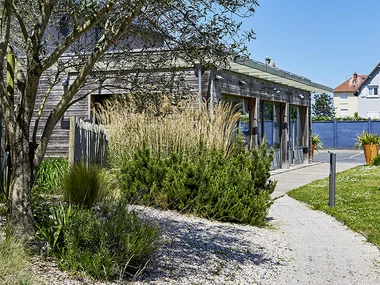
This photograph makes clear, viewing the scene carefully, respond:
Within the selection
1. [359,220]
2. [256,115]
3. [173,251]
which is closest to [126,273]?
[173,251]

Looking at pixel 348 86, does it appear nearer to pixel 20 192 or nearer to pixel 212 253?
pixel 212 253

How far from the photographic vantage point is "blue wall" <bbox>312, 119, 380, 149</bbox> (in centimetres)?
3862

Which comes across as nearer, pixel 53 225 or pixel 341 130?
pixel 53 225

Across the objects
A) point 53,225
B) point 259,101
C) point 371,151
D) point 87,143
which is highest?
point 259,101

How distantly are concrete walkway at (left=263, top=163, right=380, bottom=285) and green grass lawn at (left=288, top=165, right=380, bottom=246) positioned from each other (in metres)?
0.17

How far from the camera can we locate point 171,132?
991 centimetres

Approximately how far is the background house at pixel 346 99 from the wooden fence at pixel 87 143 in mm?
62984

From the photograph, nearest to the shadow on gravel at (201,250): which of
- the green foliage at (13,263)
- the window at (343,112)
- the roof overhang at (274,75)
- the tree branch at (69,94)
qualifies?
the green foliage at (13,263)

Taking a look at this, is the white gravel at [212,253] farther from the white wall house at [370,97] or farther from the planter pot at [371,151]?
the white wall house at [370,97]

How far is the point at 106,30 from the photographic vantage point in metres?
5.03

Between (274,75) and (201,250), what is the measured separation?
10272 millimetres

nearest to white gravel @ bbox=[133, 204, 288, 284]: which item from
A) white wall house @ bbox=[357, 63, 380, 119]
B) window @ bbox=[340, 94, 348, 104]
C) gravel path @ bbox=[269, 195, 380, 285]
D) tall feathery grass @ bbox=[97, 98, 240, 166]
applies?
gravel path @ bbox=[269, 195, 380, 285]

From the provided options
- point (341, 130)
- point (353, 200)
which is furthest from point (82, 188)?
point (341, 130)

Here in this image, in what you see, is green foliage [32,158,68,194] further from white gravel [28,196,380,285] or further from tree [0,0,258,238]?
tree [0,0,258,238]
